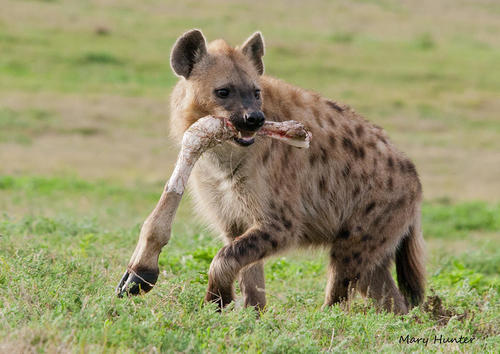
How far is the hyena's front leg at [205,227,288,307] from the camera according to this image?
473 cm

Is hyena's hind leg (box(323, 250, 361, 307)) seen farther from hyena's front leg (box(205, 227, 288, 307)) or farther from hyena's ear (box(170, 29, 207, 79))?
hyena's ear (box(170, 29, 207, 79))

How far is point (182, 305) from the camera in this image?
427cm

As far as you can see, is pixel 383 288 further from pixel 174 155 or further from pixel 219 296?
pixel 174 155

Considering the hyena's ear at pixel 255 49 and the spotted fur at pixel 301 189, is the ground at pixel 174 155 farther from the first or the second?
the hyena's ear at pixel 255 49

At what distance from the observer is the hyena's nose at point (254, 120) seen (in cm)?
471

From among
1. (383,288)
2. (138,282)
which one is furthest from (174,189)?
(383,288)

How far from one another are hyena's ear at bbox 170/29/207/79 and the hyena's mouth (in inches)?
24.8

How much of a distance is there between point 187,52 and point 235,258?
4.33 feet

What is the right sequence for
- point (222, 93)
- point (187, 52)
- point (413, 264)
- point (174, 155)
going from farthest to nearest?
point (174, 155) < point (413, 264) < point (187, 52) < point (222, 93)

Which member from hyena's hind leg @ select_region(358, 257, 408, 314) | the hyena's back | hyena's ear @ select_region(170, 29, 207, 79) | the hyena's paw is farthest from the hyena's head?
hyena's hind leg @ select_region(358, 257, 408, 314)

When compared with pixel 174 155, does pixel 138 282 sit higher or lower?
higher

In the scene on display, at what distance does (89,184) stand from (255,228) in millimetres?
7111

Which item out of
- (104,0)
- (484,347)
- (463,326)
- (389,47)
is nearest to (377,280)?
(463,326)

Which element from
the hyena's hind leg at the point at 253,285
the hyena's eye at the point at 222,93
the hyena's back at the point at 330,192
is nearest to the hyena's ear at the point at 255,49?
the hyena's back at the point at 330,192
